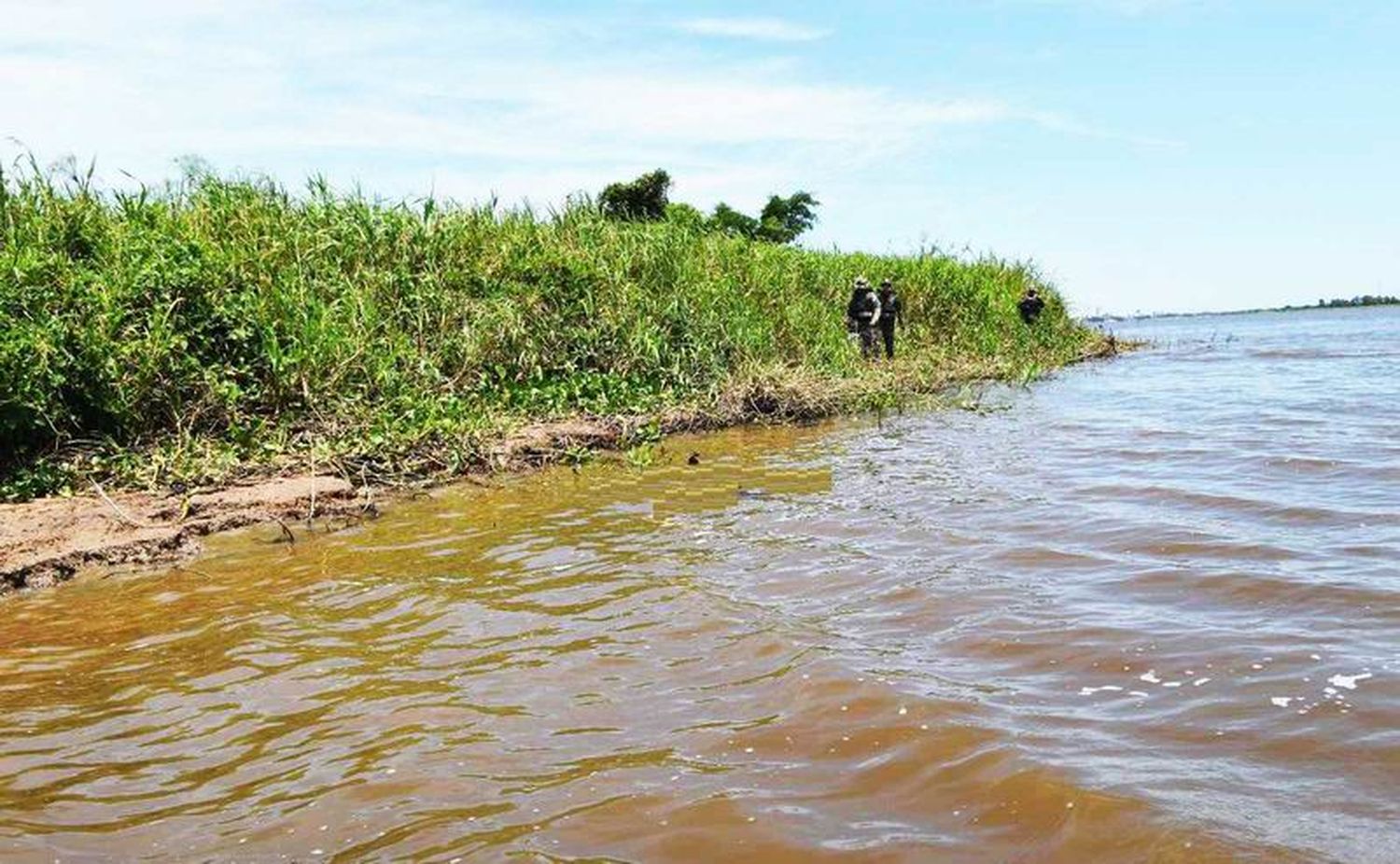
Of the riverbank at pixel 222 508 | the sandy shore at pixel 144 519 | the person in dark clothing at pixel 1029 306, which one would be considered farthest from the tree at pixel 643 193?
the sandy shore at pixel 144 519

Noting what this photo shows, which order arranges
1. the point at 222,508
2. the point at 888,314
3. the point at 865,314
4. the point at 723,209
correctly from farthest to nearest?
the point at 723,209
the point at 888,314
the point at 865,314
the point at 222,508

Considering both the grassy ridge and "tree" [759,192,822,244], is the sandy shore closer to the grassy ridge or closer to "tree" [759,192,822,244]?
the grassy ridge

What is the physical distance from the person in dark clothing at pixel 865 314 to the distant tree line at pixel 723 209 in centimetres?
754

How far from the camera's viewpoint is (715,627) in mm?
3799

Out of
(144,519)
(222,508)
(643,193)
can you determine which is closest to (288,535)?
(222,508)

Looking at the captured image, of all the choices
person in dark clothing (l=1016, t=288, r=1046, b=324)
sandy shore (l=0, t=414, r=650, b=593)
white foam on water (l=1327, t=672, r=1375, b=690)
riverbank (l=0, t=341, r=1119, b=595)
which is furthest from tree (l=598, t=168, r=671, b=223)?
white foam on water (l=1327, t=672, r=1375, b=690)

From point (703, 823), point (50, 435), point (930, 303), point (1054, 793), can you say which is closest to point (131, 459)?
point (50, 435)

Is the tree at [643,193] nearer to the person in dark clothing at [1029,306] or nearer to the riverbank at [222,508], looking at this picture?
the person in dark clothing at [1029,306]

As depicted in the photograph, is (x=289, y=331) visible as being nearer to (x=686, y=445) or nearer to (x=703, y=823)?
(x=686, y=445)

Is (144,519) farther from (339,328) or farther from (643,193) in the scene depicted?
(643,193)

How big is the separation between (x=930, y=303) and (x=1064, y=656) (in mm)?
15019

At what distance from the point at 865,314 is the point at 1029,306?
268 inches

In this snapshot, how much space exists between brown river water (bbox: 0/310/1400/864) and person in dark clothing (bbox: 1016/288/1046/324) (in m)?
13.6

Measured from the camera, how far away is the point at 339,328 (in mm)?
Answer: 8273
